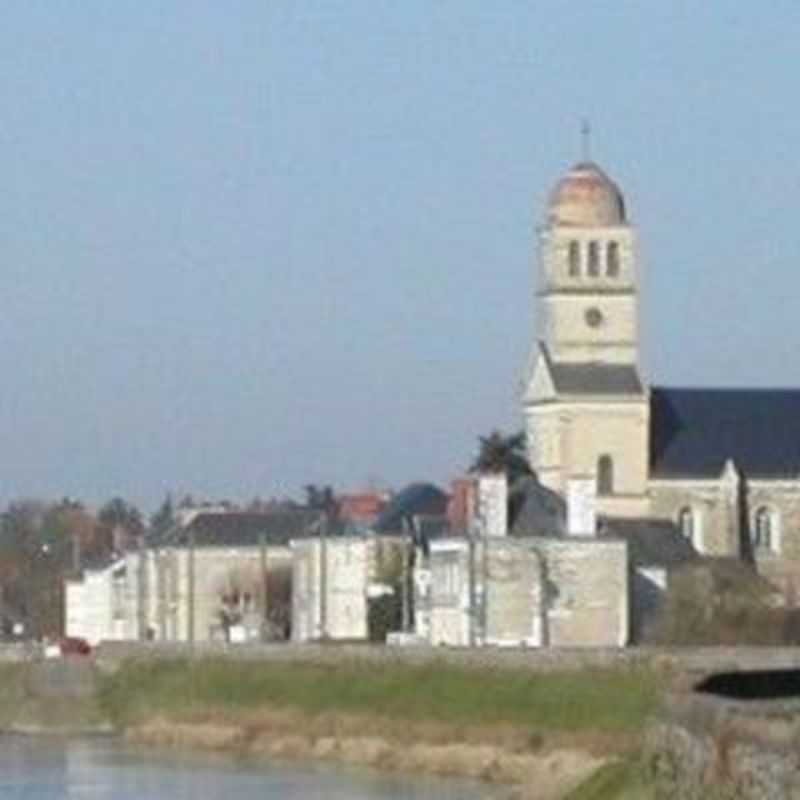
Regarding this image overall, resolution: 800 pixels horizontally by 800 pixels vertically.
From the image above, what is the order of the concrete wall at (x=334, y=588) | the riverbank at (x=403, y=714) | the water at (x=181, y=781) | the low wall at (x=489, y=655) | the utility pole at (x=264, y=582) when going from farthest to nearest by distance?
the utility pole at (x=264, y=582) → the concrete wall at (x=334, y=588) → the low wall at (x=489, y=655) → the riverbank at (x=403, y=714) → the water at (x=181, y=781)

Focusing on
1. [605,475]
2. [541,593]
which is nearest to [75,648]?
[605,475]

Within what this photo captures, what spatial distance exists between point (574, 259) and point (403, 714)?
31.5 m

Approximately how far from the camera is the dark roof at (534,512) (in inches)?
3920

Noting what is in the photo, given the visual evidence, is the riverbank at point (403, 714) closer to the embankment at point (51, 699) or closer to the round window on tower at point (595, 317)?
the embankment at point (51, 699)

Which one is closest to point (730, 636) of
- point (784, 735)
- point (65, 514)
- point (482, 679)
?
point (482, 679)

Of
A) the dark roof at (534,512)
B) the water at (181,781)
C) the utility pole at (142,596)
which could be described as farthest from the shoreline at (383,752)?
the utility pole at (142,596)

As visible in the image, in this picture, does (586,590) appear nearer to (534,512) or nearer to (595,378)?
(534,512)

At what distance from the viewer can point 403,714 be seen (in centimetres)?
8044

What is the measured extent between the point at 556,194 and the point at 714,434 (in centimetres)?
701

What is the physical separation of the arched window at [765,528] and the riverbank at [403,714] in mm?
19682

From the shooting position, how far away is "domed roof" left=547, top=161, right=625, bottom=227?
11050 centimetres

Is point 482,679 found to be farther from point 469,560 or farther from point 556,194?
point 556,194

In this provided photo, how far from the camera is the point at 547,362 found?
109m

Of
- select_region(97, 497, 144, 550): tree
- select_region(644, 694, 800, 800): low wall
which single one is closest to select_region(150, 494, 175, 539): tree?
select_region(97, 497, 144, 550): tree
